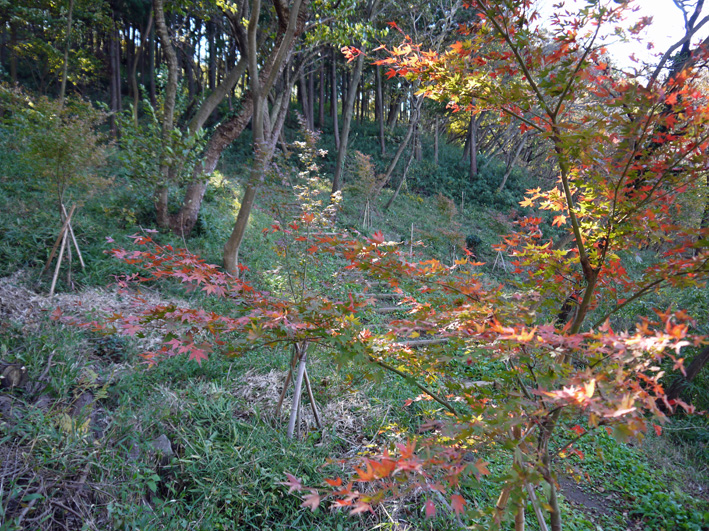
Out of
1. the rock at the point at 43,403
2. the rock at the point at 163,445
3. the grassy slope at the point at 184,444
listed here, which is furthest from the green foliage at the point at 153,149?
the rock at the point at 163,445

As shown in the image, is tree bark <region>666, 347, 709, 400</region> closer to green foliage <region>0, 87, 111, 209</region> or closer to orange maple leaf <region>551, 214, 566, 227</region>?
orange maple leaf <region>551, 214, 566, 227</region>

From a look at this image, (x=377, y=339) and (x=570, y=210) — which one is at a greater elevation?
(x=570, y=210)

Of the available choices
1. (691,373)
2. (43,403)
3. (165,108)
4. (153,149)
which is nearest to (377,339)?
(43,403)

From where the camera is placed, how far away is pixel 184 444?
2.57 m

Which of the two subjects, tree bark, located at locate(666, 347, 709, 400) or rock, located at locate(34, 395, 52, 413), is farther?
tree bark, located at locate(666, 347, 709, 400)

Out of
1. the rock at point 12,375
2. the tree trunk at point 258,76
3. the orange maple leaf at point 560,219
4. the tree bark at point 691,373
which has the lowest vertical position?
the rock at point 12,375

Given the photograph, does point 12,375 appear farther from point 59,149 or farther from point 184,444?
point 59,149

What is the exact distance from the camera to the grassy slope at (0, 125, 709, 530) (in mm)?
2068

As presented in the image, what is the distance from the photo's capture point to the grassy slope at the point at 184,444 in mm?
2068

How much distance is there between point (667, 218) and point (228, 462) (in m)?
3.08

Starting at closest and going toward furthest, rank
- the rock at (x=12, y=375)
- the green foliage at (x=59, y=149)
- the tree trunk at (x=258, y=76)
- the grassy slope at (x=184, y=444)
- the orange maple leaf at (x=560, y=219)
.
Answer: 1. the grassy slope at (x=184, y=444)
2. the orange maple leaf at (x=560, y=219)
3. the rock at (x=12, y=375)
4. the tree trunk at (x=258, y=76)
5. the green foliage at (x=59, y=149)

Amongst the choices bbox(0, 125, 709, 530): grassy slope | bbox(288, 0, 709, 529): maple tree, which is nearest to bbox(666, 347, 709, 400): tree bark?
bbox(0, 125, 709, 530): grassy slope

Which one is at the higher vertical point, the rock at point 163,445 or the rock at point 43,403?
the rock at point 43,403

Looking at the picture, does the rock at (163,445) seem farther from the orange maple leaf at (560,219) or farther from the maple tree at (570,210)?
the orange maple leaf at (560,219)
